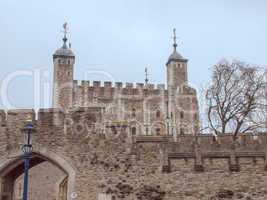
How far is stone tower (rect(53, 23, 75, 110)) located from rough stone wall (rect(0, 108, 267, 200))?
1159 inches

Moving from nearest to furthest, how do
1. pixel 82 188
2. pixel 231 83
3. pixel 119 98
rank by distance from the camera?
pixel 82 188 → pixel 231 83 → pixel 119 98

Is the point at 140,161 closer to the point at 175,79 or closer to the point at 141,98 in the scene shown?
the point at 141,98

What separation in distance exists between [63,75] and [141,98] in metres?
8.53

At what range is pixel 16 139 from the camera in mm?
13234

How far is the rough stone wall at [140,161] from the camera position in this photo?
12938mm

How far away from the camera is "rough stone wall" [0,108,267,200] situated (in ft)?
42.4

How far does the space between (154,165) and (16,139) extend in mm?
4434

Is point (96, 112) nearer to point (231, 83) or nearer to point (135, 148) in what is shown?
point (135, 148)

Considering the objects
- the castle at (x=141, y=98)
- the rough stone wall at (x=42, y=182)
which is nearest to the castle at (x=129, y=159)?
the rough stone wall at (x=42, y=182)

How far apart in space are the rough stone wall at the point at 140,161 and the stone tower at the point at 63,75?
96.5 feet

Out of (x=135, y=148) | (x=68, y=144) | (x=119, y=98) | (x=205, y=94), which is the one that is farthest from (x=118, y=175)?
(x=119, y=98)

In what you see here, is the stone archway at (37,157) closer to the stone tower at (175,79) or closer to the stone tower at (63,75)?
the stone tower at (63,75)

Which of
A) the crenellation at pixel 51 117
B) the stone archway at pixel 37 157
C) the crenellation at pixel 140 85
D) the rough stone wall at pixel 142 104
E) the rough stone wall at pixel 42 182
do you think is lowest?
the rough stone wall at pixel 42 182

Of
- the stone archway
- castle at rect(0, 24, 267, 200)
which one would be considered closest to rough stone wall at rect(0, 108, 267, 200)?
castle at rect(0, 24, 267, 200)
